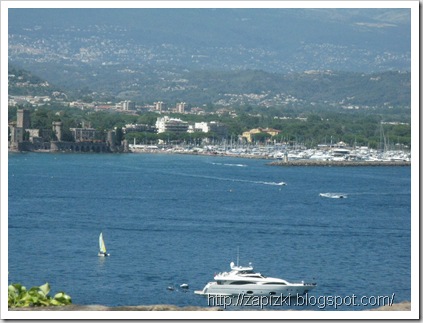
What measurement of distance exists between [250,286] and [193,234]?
4906mm

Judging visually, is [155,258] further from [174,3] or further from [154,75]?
[154,75]

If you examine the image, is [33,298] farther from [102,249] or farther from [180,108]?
[180,108]

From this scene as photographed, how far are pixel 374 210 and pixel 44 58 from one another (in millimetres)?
74164

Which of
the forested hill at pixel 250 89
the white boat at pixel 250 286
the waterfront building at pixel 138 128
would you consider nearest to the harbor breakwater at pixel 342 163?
the waterfront building at pixel 138 128

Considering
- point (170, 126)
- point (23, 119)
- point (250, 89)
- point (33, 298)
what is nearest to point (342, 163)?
point (23, 119)

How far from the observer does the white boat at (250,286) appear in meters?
9.43

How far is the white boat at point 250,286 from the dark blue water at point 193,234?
17cm

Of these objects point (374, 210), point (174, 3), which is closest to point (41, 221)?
point (374, 210)

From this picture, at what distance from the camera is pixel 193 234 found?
1436cm

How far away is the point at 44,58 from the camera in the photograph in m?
91.6

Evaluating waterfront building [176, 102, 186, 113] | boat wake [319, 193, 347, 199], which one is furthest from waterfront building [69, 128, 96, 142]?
boat wake [319, 193, 347, 199]

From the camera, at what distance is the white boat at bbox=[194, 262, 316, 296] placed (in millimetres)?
9430

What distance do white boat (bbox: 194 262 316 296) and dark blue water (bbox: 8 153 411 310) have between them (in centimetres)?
17

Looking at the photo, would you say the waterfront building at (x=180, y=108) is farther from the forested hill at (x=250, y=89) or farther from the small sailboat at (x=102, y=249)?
the small sailboat at (x=102, y=249)
